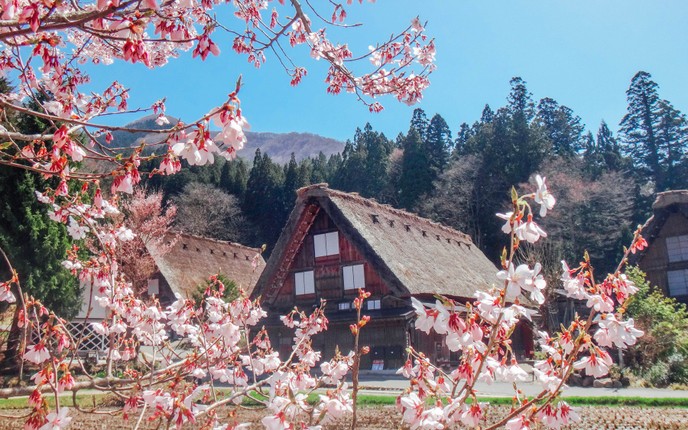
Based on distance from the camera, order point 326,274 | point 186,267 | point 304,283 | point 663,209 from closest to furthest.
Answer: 1. point 326,274
2. point 304,283
3. point 663,209
4. point 186,267

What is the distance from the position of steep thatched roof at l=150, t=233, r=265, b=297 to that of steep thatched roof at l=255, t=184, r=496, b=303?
4.67 metres

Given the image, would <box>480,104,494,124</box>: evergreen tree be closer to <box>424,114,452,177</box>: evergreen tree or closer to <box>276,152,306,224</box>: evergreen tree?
<box>424,114,452,177</box>: evergreen tree

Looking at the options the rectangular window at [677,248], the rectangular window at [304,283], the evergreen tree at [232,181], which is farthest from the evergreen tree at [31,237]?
the evergreen tree at [232,181]

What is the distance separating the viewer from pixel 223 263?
30750 millimetres

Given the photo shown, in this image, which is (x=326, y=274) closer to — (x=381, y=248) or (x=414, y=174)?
(x=381, y=248)

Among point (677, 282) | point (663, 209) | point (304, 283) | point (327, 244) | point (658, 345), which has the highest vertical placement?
point (663, 209)

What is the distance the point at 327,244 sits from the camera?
18.4m

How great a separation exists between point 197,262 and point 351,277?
13689 millimetres

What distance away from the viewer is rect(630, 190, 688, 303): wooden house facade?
21172mm

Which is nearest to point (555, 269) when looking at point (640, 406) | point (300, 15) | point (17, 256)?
point (640, 406)

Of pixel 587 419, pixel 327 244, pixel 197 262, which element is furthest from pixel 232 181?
pixel 587 419

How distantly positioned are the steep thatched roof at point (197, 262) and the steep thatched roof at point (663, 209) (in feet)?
53.9

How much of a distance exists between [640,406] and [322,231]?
37.8 feet

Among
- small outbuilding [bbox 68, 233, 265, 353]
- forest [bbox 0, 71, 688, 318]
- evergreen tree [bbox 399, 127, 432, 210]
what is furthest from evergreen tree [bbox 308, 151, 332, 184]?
small outbuilding [bbox 68, 233, 265, 353]
